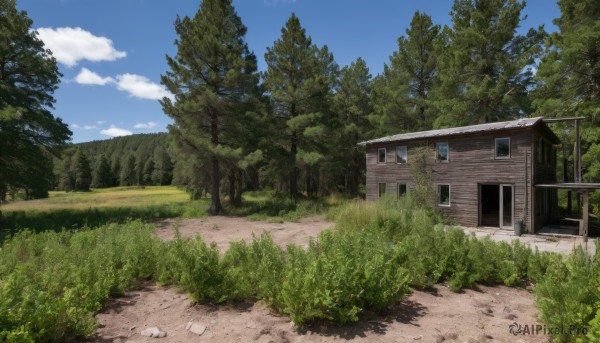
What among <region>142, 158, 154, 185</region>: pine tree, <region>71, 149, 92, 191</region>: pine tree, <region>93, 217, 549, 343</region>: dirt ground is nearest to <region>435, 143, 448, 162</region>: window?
<region>93, 217, 549, 343</region>: dirt ground

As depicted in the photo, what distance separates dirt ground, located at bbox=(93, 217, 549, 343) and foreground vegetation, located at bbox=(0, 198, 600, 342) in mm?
207

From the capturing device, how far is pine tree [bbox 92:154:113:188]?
81.3 metres

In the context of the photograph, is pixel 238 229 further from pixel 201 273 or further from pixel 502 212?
pixel 502 212

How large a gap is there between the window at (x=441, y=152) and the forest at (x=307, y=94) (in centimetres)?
672


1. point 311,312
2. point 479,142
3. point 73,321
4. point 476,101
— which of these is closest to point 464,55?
point 476,101

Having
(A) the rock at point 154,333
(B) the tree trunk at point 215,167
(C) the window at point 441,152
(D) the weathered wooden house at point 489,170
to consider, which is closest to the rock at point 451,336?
(A) the rock at point 154,333

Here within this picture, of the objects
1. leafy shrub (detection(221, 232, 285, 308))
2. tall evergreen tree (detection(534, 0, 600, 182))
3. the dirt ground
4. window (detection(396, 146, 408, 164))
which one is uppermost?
tall evergreen tree (detection(534, 0, 600, 182))

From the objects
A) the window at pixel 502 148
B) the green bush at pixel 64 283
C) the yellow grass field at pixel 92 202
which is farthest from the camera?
the yellow grass field at pixel 92 202

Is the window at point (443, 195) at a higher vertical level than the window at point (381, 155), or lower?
lower

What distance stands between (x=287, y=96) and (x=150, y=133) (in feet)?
476

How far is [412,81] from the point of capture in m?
27.5

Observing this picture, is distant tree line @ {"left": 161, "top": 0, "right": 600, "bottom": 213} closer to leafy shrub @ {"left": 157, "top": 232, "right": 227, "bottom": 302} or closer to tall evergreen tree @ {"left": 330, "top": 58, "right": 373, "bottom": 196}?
tall evergreen tree @ {"left": 330, "top": 58, "right": 373, "bottom": 196}

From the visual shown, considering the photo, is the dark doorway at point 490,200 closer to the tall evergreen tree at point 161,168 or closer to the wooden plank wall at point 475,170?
the wooden plank wall at point 475,170

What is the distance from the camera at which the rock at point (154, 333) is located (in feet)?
14.3
